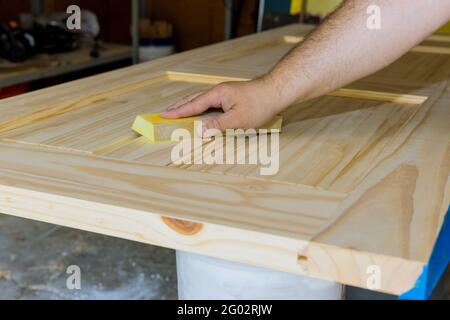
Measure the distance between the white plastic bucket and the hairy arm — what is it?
21 cm

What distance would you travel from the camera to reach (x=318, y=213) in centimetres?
59

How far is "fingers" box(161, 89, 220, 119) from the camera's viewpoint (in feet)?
2.80

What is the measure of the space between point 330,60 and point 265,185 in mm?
233

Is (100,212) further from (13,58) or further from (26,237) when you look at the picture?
(13,58)

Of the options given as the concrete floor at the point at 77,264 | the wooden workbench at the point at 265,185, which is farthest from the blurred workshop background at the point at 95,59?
the wooden workbench at the point at 265,185

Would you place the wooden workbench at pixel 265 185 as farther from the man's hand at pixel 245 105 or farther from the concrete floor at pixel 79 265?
the concrete floor at pixel 79 265

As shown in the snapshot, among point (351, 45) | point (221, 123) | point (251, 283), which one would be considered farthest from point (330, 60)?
point (251, 283)

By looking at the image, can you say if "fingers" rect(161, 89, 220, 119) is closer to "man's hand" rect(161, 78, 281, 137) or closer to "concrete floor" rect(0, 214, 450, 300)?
"man's hand" rect(161, 78, 281, 137)

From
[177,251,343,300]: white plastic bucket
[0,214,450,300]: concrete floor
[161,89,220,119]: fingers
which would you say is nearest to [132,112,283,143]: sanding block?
[161,89,220,119]: fingers

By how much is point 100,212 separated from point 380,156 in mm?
374

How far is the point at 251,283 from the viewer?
2.28 feet

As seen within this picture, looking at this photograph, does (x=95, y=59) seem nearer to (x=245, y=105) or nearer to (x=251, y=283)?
(x=245, y=105)

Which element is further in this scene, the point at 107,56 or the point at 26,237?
the point at 107,56
